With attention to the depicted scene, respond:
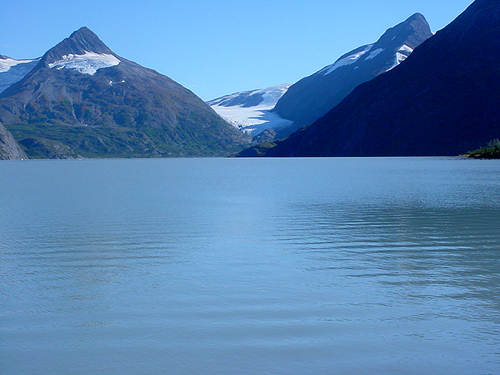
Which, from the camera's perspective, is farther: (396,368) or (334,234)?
(334,234)

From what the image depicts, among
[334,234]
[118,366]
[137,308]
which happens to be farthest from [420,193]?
[118,366]

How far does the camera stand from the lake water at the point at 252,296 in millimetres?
12742

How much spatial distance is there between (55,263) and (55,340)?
1034cm

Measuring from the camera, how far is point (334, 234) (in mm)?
31469

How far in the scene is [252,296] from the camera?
1781cm

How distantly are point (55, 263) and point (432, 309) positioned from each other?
15.4m

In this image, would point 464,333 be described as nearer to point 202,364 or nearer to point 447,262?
point 202,364

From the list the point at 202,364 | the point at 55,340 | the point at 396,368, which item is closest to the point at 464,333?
the point at 396,368

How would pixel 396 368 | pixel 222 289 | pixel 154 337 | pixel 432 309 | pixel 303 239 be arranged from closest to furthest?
pixel 396 368, pixel 154 337, pixel 432 309, pixel 222 289, pixel 303 239

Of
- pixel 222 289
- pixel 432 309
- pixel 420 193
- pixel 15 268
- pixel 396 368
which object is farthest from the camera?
pixel 420 193

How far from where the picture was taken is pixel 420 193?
5684 cm

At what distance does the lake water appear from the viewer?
502 inches

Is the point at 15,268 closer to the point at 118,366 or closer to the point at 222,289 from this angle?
the point at 222,289

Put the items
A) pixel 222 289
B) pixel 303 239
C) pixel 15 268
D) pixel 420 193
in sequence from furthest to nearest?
pixel 420 193
pixel 303 239
pixel 15 268
pixel 222 289
